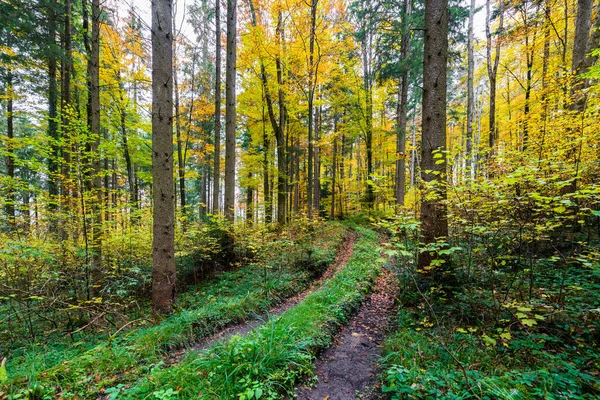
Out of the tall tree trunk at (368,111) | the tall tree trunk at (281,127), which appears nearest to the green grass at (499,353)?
the tall tree trunk at (281,127)

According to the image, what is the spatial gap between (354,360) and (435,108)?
4628mm

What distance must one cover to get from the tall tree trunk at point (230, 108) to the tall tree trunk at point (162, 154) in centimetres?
366

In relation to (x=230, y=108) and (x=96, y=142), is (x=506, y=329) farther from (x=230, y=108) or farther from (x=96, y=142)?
(x=96, y=142)

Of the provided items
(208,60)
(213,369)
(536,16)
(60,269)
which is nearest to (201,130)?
(208,60)

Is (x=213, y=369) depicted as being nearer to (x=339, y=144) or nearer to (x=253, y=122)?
(x=253, y=122)

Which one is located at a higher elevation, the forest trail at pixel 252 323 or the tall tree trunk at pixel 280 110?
the tall tree trunk at pixel 280 110

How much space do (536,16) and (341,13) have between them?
882 centimetres

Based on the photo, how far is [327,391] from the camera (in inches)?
114

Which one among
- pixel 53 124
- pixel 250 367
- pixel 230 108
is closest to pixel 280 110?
pixel 230 108

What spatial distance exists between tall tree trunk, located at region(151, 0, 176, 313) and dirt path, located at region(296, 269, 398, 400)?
358cm

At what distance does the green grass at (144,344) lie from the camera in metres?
2.73

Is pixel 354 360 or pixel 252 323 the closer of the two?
pixel 354 360

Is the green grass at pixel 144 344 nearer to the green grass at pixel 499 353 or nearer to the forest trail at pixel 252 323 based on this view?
the forest trail at pixel 252 323

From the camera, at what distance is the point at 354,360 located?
11.5 feet
